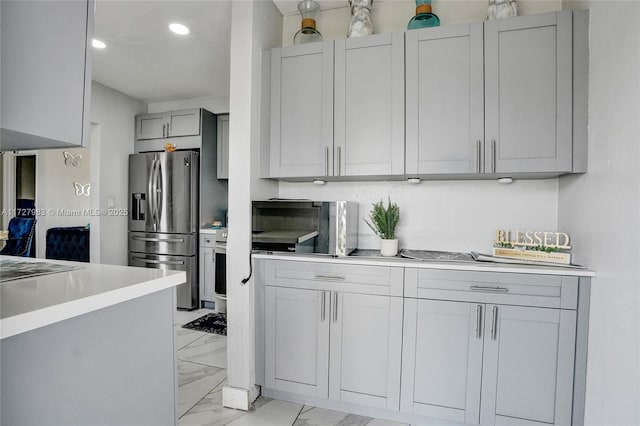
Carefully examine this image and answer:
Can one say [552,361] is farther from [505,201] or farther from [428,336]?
[505,201]

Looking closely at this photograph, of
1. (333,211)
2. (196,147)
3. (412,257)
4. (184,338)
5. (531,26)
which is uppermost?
(531,26)

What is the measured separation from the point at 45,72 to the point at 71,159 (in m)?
4.59

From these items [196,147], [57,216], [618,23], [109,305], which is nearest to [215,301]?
[196,147]

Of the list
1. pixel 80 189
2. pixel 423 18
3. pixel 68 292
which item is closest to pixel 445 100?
pixel 423 18

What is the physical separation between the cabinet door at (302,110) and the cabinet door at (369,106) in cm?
7

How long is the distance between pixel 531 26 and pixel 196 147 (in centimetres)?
326

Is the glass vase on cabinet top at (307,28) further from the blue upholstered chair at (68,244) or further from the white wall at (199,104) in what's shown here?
the blue upholstered chair at (68,244)

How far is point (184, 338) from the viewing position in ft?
9.77

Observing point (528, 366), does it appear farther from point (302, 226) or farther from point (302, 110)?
point (302, 110)

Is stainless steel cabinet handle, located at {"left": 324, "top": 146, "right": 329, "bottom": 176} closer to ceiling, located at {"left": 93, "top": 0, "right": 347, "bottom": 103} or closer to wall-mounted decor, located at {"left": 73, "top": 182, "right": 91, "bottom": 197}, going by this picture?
ceiling, located at {"left": 93, "top": 0, "right": 347, "bottom": 103}

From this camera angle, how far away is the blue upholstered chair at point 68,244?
3.85m

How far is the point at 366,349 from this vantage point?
6.08 ft

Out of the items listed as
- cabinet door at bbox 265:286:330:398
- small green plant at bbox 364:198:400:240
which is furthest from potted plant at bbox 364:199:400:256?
cabinet door at bbox 265:286:330:398

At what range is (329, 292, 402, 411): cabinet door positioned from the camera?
5.94 feet
